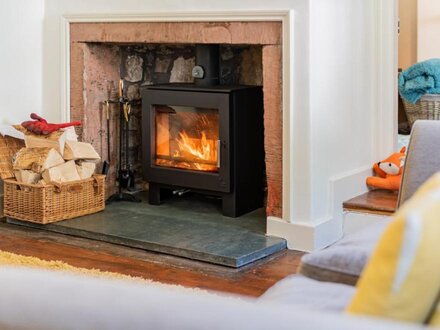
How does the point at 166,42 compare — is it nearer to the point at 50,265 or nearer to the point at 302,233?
the point at 302,233

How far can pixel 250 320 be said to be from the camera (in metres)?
0.84

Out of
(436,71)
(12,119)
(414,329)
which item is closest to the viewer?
(414,329)

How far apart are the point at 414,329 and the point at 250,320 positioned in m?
0.17

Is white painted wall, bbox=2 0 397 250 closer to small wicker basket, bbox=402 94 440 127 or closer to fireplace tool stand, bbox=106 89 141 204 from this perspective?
fireplace tool stand, bbox=106 89 141 204

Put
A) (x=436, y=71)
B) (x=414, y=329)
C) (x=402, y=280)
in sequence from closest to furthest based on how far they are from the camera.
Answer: (x=414, y=329)
(x=402, y=280)
(x=436, y=71)

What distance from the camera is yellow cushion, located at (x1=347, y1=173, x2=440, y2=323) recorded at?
3.09 ft

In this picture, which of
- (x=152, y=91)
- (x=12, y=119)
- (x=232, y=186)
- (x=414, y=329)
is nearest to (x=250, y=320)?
(x=414, y=329)

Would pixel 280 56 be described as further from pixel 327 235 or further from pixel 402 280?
pixel 402 280

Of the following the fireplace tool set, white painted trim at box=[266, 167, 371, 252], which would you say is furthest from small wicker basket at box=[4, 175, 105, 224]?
white painted trim at box=[266, 167, 371, 252]

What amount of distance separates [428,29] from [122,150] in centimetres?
307

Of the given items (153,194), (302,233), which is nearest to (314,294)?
(302,233)

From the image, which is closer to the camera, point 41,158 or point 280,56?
point 280,56

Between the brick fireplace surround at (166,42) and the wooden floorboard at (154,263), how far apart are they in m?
0.48

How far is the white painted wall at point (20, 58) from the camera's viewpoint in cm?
447
